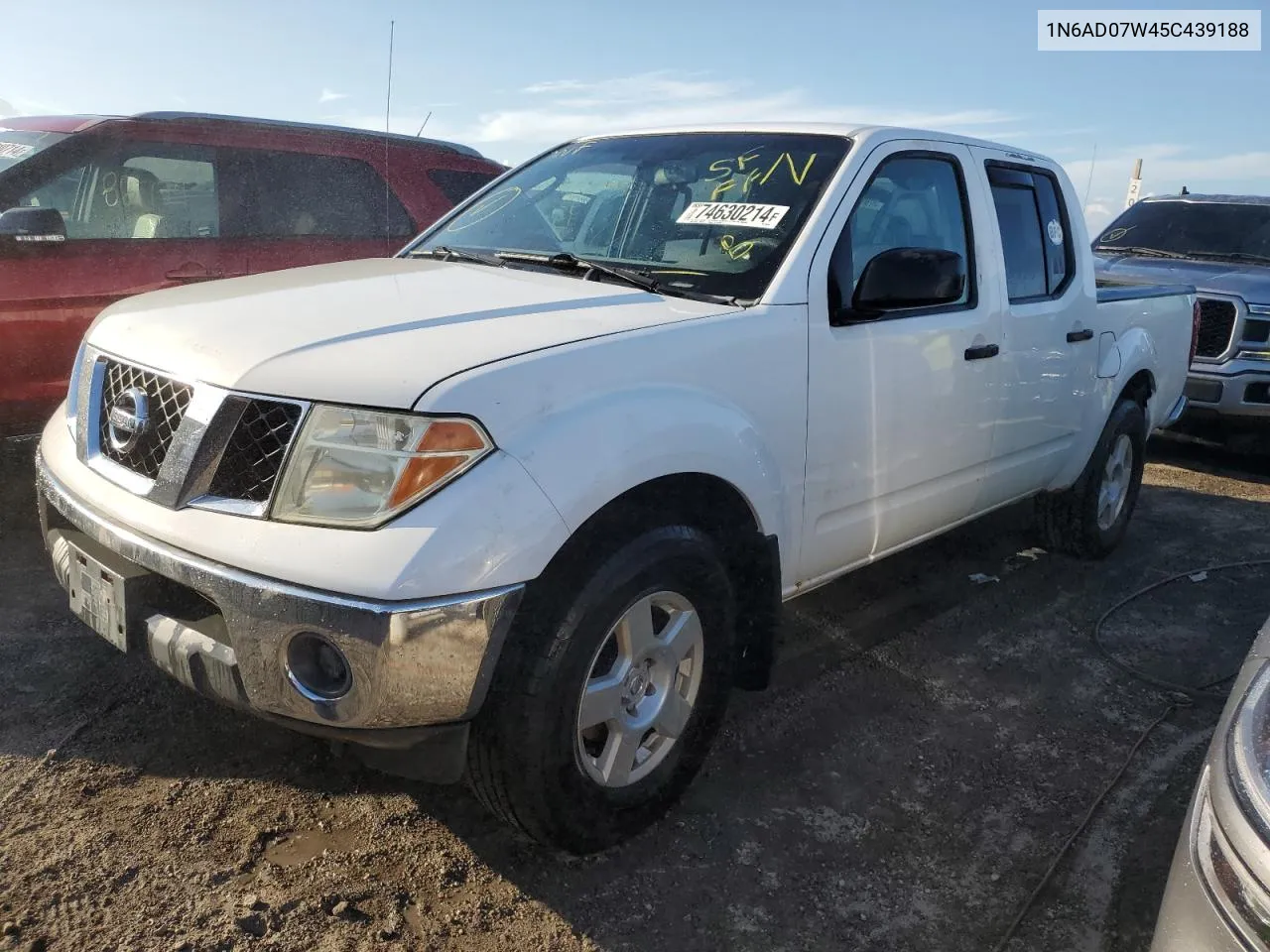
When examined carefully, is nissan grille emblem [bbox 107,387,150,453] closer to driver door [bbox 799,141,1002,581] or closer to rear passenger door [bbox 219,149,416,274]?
driver door [bbox 799,141,1002,581]

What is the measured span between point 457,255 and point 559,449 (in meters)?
1.45

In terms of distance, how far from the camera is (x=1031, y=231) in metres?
4.13

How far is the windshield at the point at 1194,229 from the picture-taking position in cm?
800

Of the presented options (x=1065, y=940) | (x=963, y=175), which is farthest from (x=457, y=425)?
(x=963, y=175)

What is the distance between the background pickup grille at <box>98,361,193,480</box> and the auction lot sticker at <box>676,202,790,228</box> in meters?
1.55

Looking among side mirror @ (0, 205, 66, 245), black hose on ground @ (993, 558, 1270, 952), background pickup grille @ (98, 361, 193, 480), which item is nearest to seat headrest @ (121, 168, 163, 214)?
side mirror @ (0, 205, 66, 245)

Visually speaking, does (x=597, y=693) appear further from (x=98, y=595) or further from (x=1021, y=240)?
(x=1021, y=240)

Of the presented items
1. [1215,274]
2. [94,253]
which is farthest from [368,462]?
[1215,274]

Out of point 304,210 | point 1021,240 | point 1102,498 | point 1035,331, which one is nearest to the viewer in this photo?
point 1035,331

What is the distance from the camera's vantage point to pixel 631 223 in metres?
3.26

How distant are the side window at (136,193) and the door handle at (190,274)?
172mm

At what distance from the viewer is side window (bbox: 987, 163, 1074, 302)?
3.91 metres

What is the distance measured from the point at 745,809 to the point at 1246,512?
468cm

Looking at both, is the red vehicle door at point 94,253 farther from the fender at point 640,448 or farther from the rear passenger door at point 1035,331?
the rear passenger door at point 1035,331
